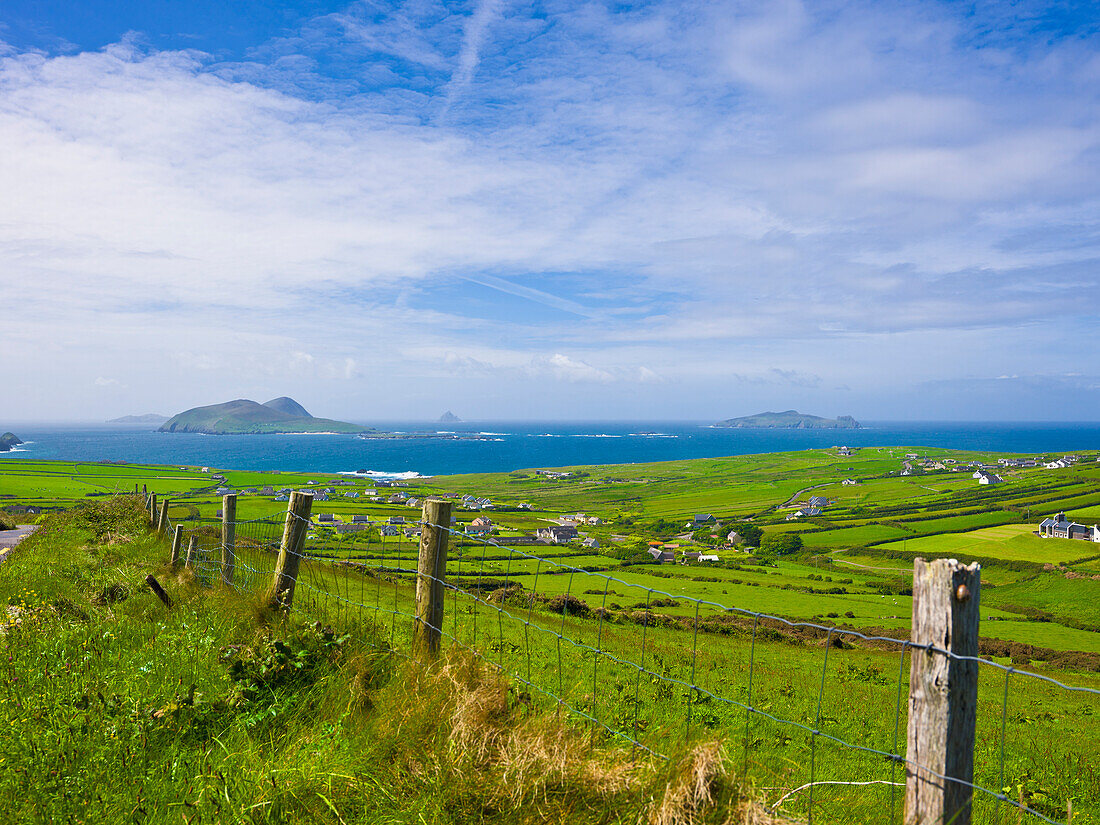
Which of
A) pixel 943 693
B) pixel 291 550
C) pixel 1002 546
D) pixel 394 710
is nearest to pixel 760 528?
pixel 1002 546

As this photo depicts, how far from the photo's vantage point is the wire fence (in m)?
3.91

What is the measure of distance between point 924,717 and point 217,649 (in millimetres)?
5335

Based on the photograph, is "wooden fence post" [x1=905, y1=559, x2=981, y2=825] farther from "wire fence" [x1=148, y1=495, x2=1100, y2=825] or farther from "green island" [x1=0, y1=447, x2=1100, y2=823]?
"green island" [x1=0, y1=447, x2=1100, y2=823]

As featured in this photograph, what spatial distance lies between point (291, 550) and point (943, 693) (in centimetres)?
589

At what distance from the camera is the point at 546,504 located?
123188mm

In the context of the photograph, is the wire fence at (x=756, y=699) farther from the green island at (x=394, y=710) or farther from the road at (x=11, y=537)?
the road at (x=11, y=537)

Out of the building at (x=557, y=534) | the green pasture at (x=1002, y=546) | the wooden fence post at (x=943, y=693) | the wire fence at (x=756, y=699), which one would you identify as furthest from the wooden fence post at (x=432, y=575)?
the green pasture at (x=1002, y=546)

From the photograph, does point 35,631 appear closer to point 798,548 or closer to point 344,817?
point 344,817

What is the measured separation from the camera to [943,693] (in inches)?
106

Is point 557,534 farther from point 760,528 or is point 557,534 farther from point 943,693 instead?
point 943,693

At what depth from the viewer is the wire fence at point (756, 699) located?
3910 millimetres

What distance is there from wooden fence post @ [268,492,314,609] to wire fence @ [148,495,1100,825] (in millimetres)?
51

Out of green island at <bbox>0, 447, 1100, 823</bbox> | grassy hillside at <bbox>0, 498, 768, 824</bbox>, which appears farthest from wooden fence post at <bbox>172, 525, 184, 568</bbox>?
grassy hillside at <bbox>0, 498, 768, 824</bbox>

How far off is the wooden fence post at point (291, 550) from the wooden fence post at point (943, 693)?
5.53 meters
